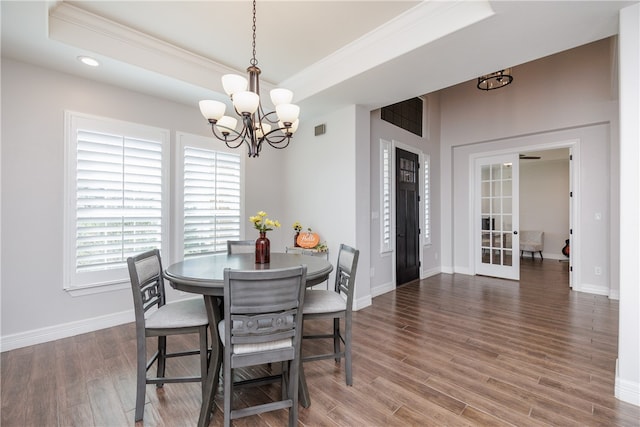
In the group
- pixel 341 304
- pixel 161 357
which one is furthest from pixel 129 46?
pixel 341 304

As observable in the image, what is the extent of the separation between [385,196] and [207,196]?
2.65m

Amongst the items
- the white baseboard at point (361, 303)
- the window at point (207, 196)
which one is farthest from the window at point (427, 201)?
the window at point (207, 196)

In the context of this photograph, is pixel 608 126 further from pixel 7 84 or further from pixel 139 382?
pixel 7 84

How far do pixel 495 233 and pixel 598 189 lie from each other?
1618 mm

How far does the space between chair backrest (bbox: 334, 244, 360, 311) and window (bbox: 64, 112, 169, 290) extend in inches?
93.1

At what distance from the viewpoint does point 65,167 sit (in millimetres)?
2936

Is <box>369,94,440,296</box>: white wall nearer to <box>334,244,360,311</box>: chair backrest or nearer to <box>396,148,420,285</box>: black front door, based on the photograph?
<box>396,148,420,285</box>: black front door

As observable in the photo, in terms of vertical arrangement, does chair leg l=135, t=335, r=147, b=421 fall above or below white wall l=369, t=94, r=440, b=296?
below

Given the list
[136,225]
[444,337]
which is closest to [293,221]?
[136,225]

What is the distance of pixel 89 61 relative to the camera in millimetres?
2729

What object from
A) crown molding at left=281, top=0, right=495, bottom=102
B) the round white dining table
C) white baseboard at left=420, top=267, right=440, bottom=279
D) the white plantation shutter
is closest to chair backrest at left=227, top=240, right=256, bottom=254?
the round white dining table

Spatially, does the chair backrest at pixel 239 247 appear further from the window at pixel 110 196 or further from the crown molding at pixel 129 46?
the crown molding at pixel 129 46

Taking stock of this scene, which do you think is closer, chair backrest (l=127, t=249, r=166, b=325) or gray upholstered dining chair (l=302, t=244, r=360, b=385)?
chair backrest (l=127, t=249, r=166, b=325)

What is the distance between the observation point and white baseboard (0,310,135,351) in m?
2.68
